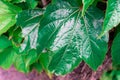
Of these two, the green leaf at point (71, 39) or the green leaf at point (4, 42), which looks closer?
the green leaf at point (71, 39)

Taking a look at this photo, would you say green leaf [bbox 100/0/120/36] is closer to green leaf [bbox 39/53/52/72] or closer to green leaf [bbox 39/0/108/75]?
green leaf [bbox 39/0/108/75]

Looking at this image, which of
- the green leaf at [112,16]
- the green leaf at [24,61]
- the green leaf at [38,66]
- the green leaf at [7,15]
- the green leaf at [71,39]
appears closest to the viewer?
the green leaf at [112,16]

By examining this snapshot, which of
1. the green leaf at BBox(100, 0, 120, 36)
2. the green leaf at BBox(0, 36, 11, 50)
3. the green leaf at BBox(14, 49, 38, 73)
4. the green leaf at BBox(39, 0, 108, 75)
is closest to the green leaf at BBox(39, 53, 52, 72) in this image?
the green leaf at BBox(14, 49, 38, 73)

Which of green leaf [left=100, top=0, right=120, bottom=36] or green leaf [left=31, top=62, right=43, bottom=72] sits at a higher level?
green leaf [left=100, top=0, right=120, bottom=36]

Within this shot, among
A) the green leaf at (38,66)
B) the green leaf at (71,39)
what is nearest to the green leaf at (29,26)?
the green leaf at (71,39)

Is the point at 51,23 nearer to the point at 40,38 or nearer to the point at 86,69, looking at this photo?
the point at 40,38

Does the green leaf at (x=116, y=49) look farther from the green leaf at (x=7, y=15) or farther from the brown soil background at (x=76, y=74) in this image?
the green leaf at (x=7, y=15)

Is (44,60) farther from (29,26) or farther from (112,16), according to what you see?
(112,16)

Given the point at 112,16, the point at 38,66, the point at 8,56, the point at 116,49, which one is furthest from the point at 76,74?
the point at 112,16

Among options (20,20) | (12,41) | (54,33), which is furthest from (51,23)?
(12,41)
